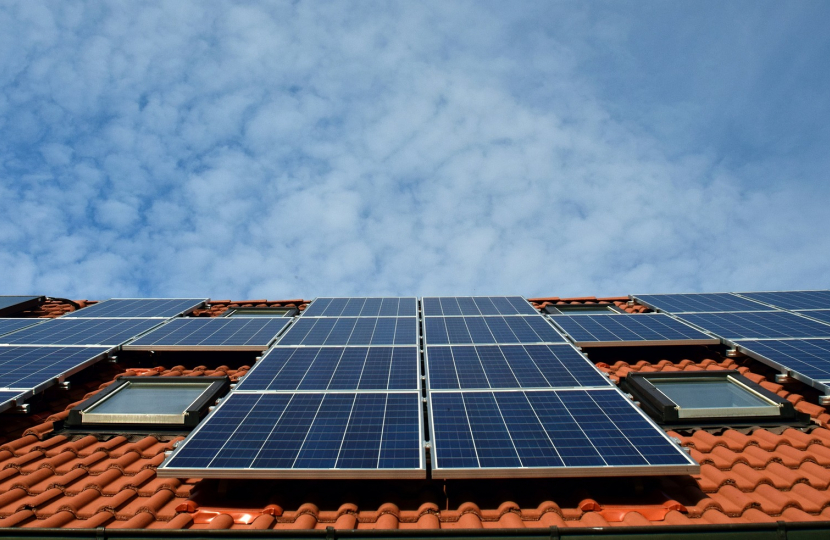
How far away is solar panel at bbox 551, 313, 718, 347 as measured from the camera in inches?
405

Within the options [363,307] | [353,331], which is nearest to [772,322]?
[353,331]

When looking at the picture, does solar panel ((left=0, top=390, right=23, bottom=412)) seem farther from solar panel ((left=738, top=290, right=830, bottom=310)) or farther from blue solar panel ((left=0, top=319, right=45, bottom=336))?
solar panel ((left=738, top=290, right=830, bottom=310))

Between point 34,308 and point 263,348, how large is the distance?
9842mm

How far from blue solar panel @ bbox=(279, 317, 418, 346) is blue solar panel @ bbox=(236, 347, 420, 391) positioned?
1.48ft

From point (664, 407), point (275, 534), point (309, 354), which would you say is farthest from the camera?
point (309, 354)

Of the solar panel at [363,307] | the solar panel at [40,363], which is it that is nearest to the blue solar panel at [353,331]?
the solar panel at [363,307]

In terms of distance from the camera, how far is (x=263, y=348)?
33.0ft

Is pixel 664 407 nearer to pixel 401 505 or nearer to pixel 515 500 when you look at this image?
pixel 515 500

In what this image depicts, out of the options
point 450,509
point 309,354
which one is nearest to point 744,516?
point 450,509

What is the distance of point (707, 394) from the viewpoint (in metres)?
8.45

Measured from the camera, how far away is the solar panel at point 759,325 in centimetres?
1041

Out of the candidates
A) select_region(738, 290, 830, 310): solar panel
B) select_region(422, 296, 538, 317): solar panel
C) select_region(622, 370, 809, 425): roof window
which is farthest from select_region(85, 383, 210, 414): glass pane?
select_region(738, 290, 830, 310): solar panel

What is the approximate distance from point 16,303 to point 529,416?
15.4m

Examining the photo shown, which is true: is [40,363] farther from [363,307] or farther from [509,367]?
[509,367]
